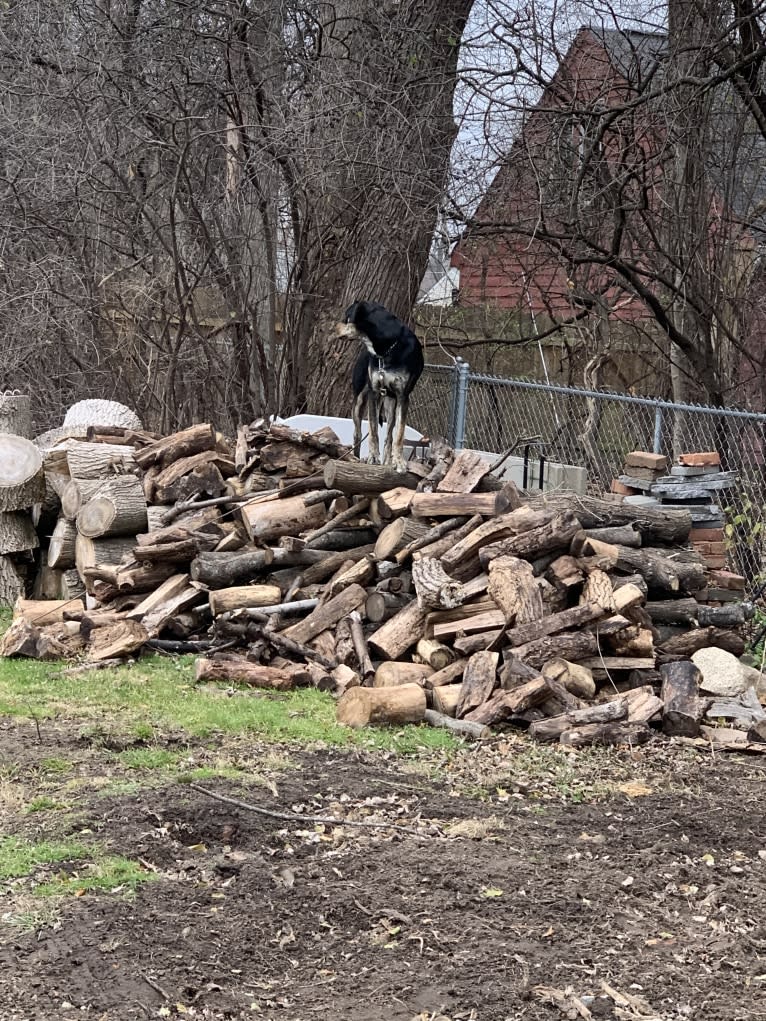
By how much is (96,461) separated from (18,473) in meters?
0.64

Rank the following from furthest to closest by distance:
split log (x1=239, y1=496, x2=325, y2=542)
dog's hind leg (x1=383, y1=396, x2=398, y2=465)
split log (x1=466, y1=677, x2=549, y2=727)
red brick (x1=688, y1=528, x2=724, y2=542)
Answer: dog's hind leg (x1=383, y1=396, x2=398, y2=465) → red brick (x1=688, y1=528, x2=724, y2=542) → split log (x1=239, y1=496, x2=325, y2=542) → split log (x1=466, y1=677, x2=549, y2=727)

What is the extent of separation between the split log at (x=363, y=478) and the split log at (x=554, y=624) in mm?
1959

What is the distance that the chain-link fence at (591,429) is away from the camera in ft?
32.3

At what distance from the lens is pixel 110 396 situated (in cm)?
1338

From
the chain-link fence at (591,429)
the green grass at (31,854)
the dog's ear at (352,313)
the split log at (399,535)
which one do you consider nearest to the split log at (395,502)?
the split log at (399,535)

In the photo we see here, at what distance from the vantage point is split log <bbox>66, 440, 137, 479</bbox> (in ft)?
32.2

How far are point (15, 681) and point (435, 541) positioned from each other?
2.94 metres

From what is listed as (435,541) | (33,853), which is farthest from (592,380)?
(33,853)

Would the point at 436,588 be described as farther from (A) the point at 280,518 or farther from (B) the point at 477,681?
(A) the point at 280,518

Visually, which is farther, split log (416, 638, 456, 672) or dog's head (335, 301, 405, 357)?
dog's head (335, 301, 405, 357)

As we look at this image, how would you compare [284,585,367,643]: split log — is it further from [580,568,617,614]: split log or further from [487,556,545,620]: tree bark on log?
[580,568,617,614]: split log

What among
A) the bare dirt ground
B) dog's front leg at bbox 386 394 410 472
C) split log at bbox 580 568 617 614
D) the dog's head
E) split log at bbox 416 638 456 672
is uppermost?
the dog's head

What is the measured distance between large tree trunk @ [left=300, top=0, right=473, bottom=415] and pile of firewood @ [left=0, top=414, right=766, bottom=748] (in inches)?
116

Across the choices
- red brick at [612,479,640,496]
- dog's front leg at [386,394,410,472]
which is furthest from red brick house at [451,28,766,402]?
red brick at [612,479,640,496]
